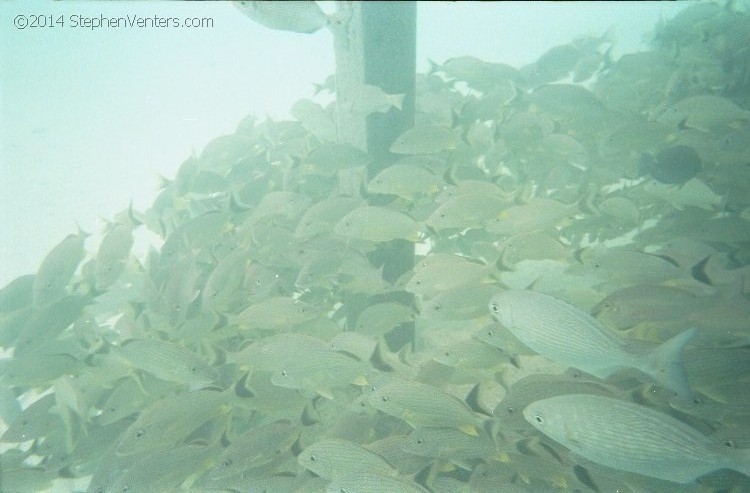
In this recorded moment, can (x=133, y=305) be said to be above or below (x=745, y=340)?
below

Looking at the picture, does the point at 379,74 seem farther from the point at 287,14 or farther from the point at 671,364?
the point at 671,364

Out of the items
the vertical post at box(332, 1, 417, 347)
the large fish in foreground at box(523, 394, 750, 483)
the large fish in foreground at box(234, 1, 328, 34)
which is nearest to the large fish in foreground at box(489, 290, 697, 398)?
the large fish in foreground at box(523, 394, 750, 483)

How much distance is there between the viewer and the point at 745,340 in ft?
7.02

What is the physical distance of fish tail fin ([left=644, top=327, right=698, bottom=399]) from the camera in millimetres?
1658

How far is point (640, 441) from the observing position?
1.63 m

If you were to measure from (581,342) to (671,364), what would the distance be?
1.09 feet

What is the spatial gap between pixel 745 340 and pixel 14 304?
5272mm

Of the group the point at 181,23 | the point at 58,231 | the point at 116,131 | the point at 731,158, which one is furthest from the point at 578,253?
the point at 116,131

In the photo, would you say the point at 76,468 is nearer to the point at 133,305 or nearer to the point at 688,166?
the point at 133,305

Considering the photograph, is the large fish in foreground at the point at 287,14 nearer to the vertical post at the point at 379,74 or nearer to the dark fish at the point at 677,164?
the vertical post at the point at 379,74

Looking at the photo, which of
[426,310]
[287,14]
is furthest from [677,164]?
[287,14]

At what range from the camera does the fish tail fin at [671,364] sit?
5.44 feet

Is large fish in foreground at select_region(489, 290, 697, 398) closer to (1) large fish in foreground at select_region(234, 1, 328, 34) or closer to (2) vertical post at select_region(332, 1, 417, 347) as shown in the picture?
(2) vertical post at select_region(332, 1, 417, 347)

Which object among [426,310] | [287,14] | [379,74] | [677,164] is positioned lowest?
[426,310]
